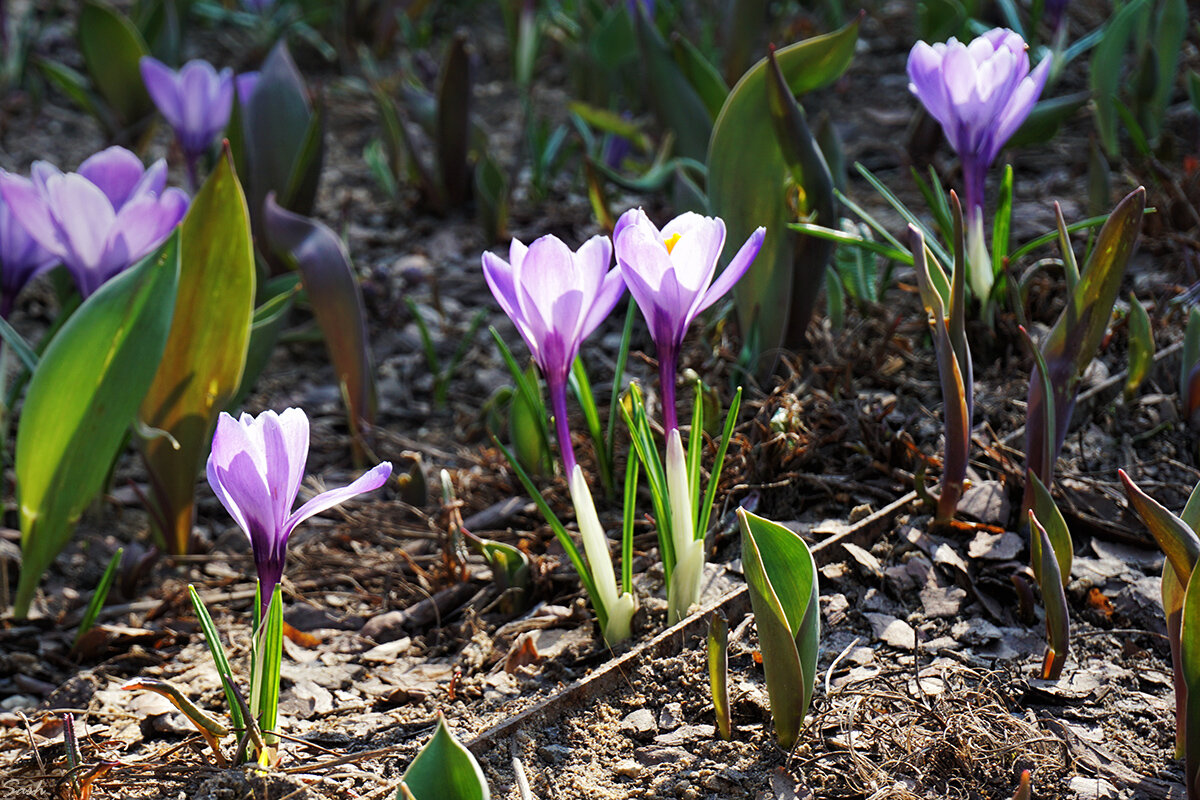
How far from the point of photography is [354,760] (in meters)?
1.05

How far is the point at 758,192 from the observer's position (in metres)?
1.65

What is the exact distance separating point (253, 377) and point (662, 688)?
3.23ft

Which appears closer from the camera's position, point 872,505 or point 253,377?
point 872,505

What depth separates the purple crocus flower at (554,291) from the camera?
1.02m

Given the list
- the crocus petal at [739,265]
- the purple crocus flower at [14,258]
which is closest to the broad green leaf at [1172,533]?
the crocus petal at [739,265]

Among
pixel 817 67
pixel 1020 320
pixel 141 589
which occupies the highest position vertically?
pixel 817 67

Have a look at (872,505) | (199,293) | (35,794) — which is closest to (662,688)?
(872,505)

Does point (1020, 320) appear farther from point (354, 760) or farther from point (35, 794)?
point (35, 794)

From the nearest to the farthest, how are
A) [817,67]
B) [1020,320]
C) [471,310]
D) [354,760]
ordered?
[354,760] < [1020,320] < [817,67] < [471,310]

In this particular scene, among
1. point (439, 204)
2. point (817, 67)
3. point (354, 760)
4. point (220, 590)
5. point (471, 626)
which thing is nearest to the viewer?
point (354, 760)

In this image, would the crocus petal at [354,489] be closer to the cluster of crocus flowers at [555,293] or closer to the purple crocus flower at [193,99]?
the cluster of crocus flowers at [555,293]

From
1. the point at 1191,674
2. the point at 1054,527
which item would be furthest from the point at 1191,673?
the point at 1054,527

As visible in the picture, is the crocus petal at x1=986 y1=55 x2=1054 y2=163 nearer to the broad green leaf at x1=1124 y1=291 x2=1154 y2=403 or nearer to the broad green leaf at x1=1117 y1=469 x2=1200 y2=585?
the broad green leaf at x1=1124 y1=291 x2=1154 y2=403

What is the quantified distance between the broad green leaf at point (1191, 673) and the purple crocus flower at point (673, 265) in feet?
1.66
